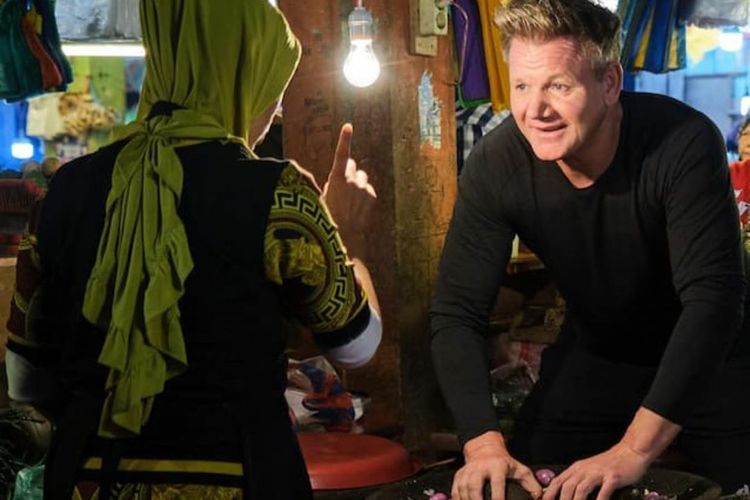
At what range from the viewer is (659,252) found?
306cm

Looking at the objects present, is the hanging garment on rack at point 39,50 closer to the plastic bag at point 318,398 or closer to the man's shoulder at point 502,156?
the plastic bag at point 318,398

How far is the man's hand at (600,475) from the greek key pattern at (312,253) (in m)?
0.58

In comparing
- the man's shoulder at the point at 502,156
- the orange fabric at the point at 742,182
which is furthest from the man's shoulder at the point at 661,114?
the orange fabric at the point at 742,182

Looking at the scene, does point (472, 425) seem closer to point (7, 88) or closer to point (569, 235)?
point (569, 235)

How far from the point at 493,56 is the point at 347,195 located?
12.6ft

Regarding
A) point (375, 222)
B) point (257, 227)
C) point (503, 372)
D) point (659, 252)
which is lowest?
point (503, 372)

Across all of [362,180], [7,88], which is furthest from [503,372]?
[362,180]

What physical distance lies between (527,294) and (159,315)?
16.3 ft

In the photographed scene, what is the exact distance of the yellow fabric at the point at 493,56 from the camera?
632 centimetres

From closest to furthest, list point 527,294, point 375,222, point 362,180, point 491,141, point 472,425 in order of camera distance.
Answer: point 362,180, point 472,425, point 491,141, point 375,222, point 527,294

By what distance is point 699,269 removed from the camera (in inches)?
113

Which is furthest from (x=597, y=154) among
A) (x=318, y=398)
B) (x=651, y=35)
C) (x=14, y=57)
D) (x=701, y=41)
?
(x=701, y=41)

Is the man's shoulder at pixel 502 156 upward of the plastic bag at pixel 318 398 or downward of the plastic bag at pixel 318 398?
upward

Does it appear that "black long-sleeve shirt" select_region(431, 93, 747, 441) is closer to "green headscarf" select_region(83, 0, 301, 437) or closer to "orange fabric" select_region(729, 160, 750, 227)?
"green headscarf" select_region(83, 0, 301, 437)
